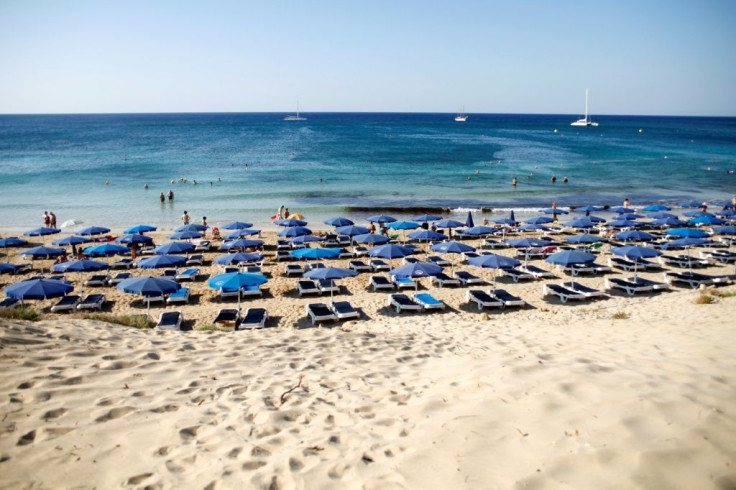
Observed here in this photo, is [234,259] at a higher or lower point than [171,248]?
lower

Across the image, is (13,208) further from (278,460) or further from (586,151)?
(586,151)

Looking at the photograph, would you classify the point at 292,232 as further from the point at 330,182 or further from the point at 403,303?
the point at 330,182

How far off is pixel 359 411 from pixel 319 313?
837cm

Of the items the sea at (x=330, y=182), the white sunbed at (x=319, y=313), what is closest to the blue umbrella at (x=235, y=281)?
the white sunbed at (x=319, y=313)

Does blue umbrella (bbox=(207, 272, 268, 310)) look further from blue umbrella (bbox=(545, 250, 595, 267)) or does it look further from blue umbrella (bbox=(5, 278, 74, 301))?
blue umbrella (bbox=(545, 250, 595, 267))

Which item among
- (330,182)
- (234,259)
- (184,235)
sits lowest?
(234,259)

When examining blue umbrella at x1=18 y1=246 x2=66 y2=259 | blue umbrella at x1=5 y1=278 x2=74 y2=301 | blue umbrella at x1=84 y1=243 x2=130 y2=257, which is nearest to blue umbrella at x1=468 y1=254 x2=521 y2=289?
blue umbrella at x1=5 y1=278 x2=74 y2=301

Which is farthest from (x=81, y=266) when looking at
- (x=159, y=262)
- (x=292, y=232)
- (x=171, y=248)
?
(x=292, y=232)

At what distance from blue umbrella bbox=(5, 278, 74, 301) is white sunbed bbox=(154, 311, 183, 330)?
274 centimetres

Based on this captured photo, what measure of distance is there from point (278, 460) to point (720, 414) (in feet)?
12.8

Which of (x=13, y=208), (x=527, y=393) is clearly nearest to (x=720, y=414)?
(x=527, y=393)

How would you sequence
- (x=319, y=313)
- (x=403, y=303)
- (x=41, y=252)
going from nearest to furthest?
(x=319, y=313) → (x=403, y=303) → (x=41, y=252)

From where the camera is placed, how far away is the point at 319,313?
13.1 meters

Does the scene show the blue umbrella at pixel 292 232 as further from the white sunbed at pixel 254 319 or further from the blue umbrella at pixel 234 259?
the white sunbed at pixel 254 319
